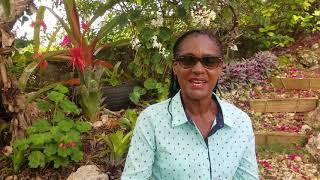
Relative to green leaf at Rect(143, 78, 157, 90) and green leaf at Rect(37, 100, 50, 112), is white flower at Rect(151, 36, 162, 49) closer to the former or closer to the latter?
green leaf at Rect(143, 78, 157, 90)

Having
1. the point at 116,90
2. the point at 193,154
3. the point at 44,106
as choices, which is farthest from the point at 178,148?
the point at 116,90

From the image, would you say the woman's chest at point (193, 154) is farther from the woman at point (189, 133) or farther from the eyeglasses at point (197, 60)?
the eyeglasses at point (197, 60)

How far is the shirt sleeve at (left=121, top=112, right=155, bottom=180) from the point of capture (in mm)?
1686

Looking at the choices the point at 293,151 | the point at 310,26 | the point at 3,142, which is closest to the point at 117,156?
the point at 3,142

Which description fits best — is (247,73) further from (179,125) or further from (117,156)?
(179,125)

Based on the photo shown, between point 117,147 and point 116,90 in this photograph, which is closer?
point 117,147

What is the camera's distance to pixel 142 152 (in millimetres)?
1687

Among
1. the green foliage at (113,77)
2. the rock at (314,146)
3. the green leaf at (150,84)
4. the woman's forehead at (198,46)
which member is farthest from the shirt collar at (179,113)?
the green foliage at (113,77)

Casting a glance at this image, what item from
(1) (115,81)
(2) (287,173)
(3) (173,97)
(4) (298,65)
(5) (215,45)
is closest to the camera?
(5) (215,45)

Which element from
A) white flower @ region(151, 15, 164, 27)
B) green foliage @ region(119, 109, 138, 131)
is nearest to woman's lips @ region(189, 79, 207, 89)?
green foliage @ region(119, 109, 138, 131)

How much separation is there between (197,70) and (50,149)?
1.61 m

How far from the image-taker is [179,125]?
1.72 metres

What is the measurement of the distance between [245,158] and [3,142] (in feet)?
7.59

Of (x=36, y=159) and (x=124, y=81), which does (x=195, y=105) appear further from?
(x=124, y=81)
